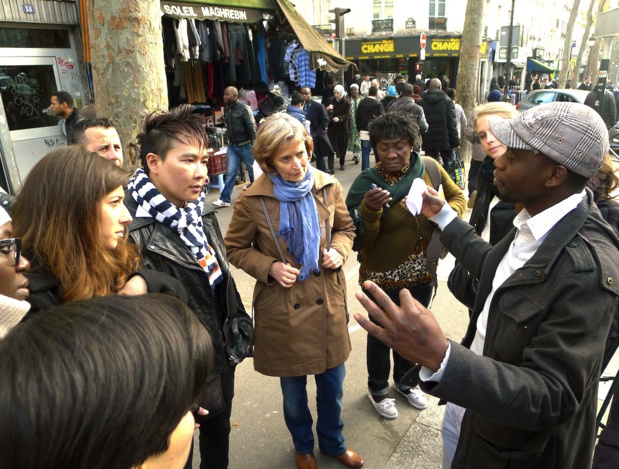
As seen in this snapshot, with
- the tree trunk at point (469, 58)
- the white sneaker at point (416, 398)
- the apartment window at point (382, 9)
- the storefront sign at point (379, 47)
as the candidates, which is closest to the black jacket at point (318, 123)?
the tree trunk at point (469, 58)

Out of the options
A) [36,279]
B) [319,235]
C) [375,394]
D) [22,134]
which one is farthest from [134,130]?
[22,134]

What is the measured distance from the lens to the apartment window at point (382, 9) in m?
29.5

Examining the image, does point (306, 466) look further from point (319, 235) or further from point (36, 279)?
point (36, 279)

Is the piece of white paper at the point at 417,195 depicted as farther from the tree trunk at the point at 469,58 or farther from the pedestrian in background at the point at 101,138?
the tree trunk at the point at 469,58

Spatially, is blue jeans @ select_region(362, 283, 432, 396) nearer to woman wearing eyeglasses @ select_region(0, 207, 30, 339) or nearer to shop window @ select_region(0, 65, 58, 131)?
woman wearing eyeglasses @ select_region(0, 207, 30, 339)

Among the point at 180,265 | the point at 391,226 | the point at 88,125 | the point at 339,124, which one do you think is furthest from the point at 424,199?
the point at 339,124

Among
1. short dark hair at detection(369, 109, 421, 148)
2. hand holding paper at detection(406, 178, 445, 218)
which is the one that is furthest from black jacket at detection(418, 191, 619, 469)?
short dark hair at detection(369, 109, 421, 148)

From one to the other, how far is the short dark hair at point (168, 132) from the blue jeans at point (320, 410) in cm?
131

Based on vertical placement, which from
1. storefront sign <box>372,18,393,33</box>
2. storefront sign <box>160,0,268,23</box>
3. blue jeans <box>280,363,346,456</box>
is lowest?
blue jeans <box>280,363,346,456</box>

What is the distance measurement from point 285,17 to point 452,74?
2601 cm

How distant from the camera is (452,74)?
31391 millimetres

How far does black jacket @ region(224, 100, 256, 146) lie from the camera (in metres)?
7.66

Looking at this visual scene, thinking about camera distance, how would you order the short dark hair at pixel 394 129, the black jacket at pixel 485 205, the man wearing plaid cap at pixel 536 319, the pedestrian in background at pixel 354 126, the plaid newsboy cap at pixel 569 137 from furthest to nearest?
the pedestrian in background at pixel 354 126 → the short dark hair at pixel 394 129 → the black jacket at pixel 485 205 → the plaid newsboy cap at pixel 569 137 → the man wearing plaid cap at pixel 536 319

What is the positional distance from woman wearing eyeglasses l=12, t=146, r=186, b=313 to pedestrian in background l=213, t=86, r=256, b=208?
6061 millimetres
